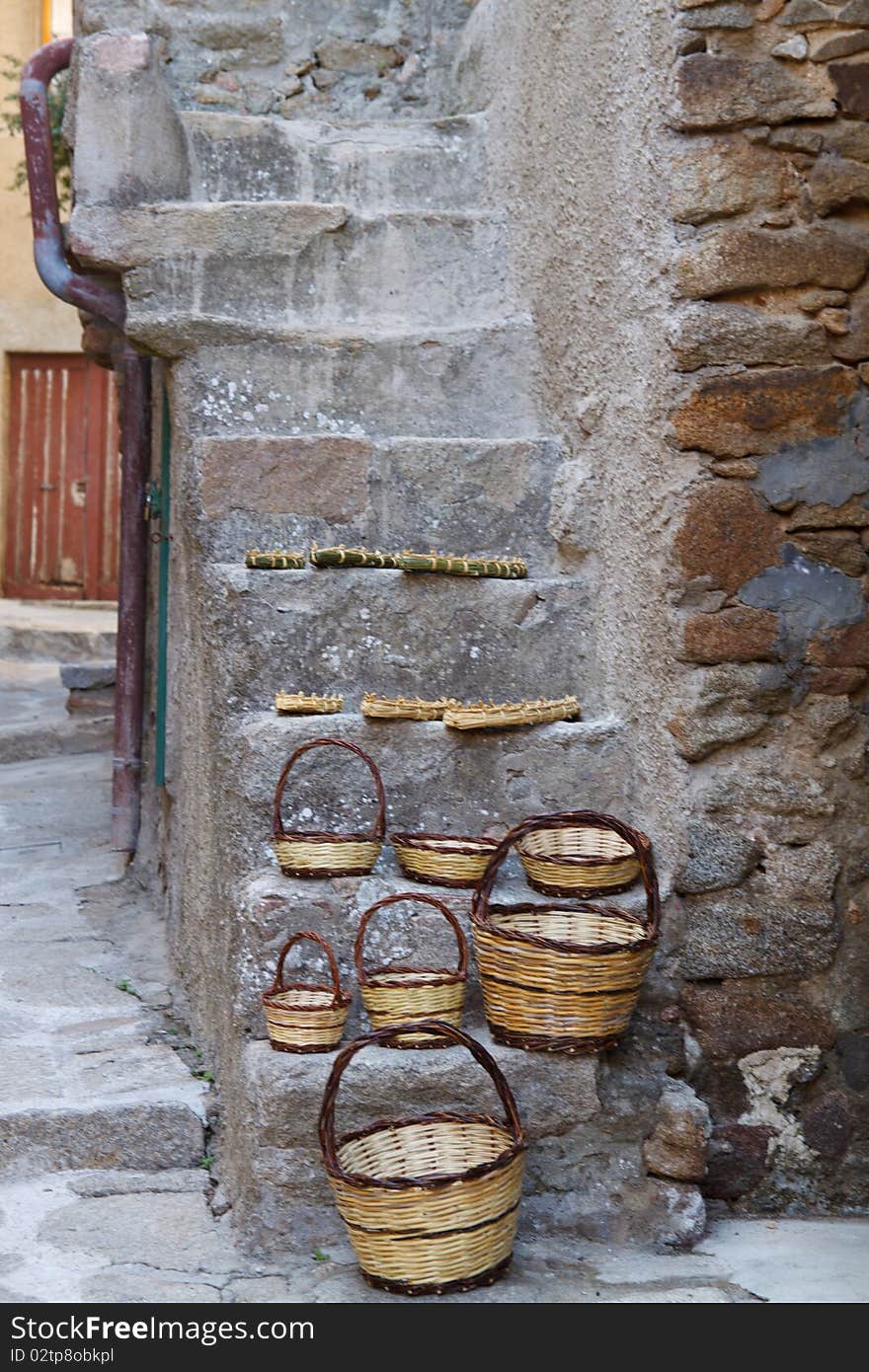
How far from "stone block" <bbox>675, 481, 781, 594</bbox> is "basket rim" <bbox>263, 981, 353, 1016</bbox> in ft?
3.01

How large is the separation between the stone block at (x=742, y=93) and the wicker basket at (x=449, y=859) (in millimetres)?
1282

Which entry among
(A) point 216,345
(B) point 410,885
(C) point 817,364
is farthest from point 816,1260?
(A) point 216,345

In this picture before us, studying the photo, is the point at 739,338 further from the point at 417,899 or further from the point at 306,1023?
the point at 306,1023

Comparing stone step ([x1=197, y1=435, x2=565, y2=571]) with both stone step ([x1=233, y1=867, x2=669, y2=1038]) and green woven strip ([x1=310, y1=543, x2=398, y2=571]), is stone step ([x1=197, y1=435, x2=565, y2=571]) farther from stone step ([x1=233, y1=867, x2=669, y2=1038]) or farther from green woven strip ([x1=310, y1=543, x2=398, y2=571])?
stone step ([x1=233, y1=867, x2=669, y2=1038])

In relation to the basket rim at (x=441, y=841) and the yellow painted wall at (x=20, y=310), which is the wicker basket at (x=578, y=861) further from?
the yellow painted wall at (x=20, y=310)

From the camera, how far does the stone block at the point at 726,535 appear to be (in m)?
2.61

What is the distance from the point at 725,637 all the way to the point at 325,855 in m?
0.78

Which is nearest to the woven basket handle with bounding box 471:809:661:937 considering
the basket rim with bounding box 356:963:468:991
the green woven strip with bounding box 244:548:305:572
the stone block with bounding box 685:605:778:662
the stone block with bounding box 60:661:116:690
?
the basket rim with bounding box 356:963:468:991

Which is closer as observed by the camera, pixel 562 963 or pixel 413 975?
pixel 562 963

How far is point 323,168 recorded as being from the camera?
406cm

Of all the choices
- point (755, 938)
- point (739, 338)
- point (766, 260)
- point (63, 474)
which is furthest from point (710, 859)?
point (63, 474)

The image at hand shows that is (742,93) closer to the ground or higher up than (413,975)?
higher up

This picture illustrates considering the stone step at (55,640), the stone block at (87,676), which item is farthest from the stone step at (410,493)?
the stone step at (55,640)

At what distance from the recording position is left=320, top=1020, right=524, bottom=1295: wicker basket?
2.09 metres
